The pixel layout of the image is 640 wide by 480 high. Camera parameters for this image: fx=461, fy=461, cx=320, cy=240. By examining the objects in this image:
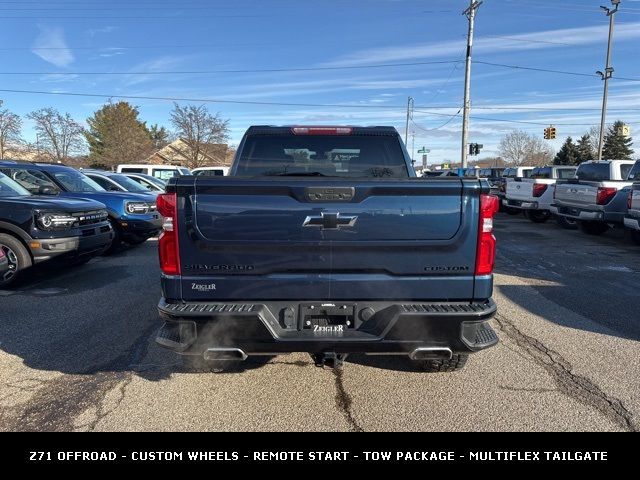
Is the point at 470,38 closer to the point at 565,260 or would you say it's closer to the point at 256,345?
the point at 565,260

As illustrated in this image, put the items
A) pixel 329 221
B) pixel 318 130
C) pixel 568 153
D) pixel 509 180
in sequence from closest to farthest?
pixel 329 221 → pixel 318 130 → pixel 509 180 → pixel 568 153

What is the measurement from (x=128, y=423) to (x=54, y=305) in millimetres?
3569

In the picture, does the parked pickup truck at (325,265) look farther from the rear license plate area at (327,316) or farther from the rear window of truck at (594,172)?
the rear window of truck at (594,172)

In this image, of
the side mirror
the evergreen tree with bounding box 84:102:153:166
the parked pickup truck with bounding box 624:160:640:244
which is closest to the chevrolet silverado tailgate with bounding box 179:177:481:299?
the side mirror

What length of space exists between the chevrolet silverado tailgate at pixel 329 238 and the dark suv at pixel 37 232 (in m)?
4.87

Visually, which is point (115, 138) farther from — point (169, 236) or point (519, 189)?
point (169, 236)

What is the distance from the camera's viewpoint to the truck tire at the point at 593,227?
13127mm

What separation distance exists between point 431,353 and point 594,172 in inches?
480

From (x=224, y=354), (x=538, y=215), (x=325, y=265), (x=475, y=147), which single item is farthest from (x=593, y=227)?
(x=475, y=147)

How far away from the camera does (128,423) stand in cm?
313

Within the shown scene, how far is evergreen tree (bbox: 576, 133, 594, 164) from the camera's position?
183ft

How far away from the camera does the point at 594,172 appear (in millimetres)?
12758
